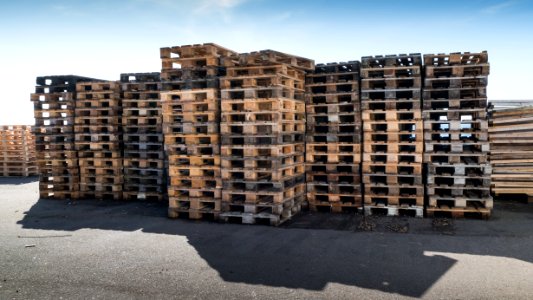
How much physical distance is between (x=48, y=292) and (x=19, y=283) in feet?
2.21

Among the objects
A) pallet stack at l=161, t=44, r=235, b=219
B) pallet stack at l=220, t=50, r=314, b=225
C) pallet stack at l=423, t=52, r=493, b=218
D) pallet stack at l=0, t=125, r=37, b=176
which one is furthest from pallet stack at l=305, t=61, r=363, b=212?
pallet stack at l=0, t=125, r=37, b=176

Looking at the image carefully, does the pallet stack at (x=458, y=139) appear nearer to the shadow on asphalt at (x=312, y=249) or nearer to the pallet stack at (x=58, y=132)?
the shadow on asphalt at (x=312, y=249)

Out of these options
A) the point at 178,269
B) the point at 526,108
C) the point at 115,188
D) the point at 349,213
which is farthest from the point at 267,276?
the point at 526,108

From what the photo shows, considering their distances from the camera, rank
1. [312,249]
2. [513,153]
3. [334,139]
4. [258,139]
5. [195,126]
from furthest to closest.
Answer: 1. [513,153]
2. [334,139]
3. [195,126]
4. [258,139]
5. [312,249]

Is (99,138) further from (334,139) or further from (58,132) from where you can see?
(334,139)

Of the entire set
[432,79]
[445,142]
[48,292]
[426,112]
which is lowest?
[48,292]

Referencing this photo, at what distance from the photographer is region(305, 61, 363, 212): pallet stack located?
972cm

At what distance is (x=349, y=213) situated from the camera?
9664 mm

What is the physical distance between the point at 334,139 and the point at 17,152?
646 inches

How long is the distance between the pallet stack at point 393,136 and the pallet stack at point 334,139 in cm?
29

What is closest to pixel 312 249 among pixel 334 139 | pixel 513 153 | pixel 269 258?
pixel 269 258

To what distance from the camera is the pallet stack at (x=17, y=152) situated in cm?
1867

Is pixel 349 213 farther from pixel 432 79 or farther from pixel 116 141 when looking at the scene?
pixel 116 141

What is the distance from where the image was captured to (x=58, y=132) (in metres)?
12.8
